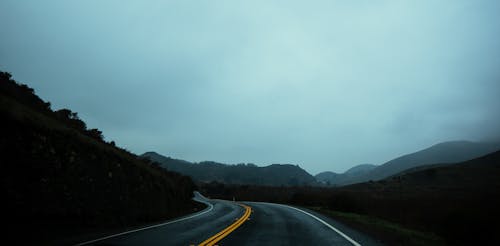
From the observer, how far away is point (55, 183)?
444 inches

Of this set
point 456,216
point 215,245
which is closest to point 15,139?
point 215,245

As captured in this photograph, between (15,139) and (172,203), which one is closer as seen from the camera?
(15,139)

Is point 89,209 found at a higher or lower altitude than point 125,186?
lower

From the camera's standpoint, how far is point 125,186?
666 inches

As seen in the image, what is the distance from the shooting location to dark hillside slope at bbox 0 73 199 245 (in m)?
9.62

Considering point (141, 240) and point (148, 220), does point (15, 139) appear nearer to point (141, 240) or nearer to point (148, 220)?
point (141, 240)

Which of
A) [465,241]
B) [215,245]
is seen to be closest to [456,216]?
[465,241]

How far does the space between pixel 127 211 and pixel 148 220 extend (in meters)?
1.97

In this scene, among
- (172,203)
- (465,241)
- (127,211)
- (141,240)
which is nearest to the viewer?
(141,240)

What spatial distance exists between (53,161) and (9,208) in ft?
8.06

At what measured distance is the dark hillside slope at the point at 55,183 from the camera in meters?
9.62

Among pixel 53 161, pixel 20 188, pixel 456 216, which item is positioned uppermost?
pixel 53 161

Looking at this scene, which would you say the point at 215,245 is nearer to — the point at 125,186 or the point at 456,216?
the point at 456,216

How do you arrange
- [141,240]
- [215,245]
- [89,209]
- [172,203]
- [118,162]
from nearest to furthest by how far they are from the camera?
[215,245] < [141,240] < [89,209] < [118,162] < [172,203]
